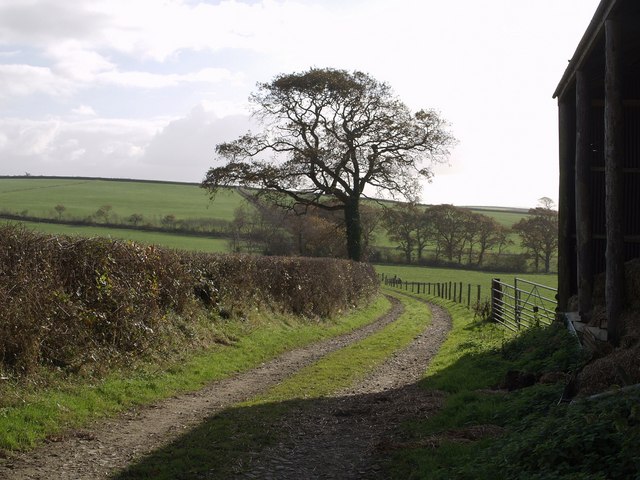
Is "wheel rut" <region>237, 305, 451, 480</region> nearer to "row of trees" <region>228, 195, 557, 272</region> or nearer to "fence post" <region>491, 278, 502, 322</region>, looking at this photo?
"fence post" <region>491, 278, 502, 322</region>

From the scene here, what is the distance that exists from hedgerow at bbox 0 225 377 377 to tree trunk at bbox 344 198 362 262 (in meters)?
20.1

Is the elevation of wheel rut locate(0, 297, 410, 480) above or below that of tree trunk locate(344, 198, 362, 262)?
below

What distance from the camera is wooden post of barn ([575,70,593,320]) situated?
12414mm

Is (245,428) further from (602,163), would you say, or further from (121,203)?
(121,203)

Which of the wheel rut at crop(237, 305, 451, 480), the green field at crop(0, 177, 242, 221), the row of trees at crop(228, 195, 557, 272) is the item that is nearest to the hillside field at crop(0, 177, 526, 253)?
the green field at crop(0, 177, 242, 221)

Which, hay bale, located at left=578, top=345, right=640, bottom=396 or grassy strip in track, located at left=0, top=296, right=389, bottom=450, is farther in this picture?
grassy strip in track, located at left=0, top=296, right=389, bottom=450

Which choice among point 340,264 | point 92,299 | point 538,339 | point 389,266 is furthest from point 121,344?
point 389,266

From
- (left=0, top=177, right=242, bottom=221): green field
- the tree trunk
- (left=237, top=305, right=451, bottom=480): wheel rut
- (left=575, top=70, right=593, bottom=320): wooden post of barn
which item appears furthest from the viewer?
(left=0, top=177, right=242, bottom=221): green field

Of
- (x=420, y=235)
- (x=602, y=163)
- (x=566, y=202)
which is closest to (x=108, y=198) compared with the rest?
(x=420, y=235)

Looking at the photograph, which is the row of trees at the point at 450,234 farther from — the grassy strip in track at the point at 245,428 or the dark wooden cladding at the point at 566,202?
the grassy strip in track at the point at 245,428

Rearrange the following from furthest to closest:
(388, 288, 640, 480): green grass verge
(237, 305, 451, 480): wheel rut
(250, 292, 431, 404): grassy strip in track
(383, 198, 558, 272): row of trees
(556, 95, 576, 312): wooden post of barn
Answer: (383, 198, 558, 272): row of trees, (556, 95, 576, 312): wooden post of barn, (250, 292, 431, 404): grassy strip in track, (237, 305, 451, 480): wheel rut, (388, 288, 640, 480): green grass verge

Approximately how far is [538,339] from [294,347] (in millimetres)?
6623

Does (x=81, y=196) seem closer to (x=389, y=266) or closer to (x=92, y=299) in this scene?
(x=389, y=266)

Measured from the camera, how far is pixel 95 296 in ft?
38.4
